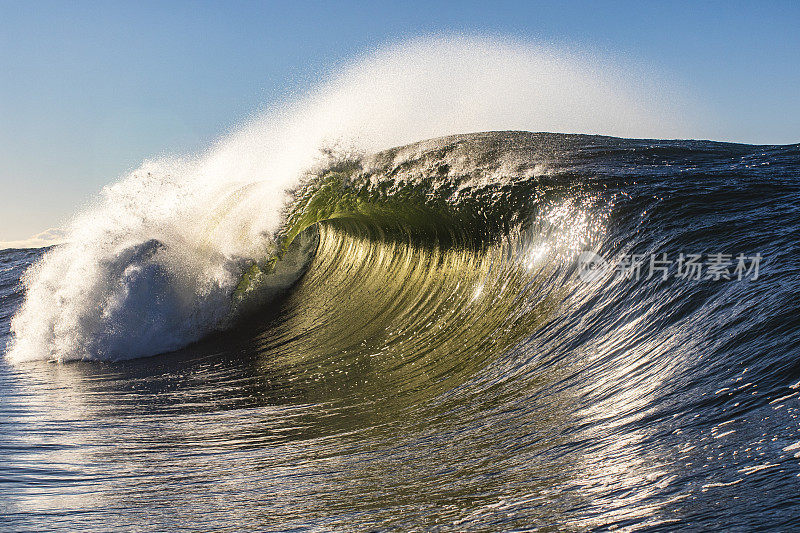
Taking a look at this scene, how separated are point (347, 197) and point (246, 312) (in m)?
2.23

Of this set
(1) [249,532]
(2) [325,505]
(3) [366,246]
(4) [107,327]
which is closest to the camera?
(1) [249,532]

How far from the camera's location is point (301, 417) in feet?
15.1

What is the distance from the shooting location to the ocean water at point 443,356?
2531 mm

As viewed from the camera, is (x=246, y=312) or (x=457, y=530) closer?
(x=457, y=530)

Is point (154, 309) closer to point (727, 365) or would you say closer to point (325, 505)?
point (325, 505)

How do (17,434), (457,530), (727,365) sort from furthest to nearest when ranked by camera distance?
1. (17,434)
2. (727,365)
3. (457,530)

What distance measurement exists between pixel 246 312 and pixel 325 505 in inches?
276

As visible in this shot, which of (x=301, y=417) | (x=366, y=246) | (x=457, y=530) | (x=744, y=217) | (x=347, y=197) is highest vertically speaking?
(x=347, y=197)

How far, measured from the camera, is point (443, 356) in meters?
5.45

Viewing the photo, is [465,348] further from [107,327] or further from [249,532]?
[107,327]

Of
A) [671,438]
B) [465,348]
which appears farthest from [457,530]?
[465,348]

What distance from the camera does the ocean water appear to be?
253 cm

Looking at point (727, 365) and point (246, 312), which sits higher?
point (246, 312)

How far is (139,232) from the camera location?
964 centimetres
